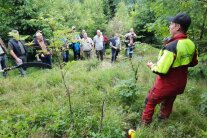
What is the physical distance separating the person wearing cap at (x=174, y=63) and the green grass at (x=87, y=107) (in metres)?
0.59

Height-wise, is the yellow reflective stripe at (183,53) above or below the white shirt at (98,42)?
above

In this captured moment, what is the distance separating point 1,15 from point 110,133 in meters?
11.6

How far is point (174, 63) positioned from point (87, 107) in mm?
2103

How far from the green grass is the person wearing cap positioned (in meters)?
0.59

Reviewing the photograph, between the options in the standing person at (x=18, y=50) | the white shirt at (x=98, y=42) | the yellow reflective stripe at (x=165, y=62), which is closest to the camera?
the yellow reflective stripe at (x=165, y=62)

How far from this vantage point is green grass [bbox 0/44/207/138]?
4895 millimetres

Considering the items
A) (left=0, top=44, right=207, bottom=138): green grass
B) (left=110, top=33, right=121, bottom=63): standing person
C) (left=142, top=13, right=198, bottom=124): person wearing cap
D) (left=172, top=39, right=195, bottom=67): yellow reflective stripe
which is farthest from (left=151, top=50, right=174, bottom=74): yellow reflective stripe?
(left=110, top=33, right=121, bottom=63): standing person

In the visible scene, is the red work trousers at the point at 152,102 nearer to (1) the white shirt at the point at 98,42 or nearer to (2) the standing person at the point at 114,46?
(1) the white shirt at the point at 98,42

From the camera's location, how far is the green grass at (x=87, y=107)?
193 inches

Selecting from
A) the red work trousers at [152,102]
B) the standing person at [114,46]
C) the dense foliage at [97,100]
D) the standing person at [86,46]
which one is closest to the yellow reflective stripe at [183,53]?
the red work trousers at [152,102]

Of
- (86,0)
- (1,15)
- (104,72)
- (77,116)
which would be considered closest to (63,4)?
(86,0)

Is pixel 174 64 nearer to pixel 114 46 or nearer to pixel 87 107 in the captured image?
pixel 87 107

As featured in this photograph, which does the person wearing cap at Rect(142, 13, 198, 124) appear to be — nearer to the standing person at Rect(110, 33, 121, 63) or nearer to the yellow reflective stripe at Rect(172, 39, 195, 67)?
the yellow reflective stripe at Rect(172, 39, 195, 67)

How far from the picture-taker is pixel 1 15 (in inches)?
566
